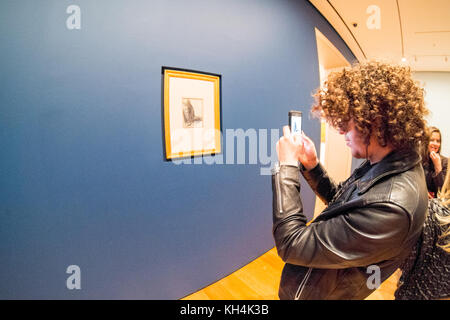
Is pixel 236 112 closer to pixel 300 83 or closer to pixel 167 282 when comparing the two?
pixel 300 83

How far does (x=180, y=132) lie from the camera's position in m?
1.39

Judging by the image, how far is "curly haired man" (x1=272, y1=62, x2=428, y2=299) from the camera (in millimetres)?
541

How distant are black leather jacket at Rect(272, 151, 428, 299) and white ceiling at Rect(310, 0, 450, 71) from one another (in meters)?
2.80

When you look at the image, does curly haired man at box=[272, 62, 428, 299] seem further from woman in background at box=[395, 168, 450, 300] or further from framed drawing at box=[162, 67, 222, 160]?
framed drawing at box=[162, 67, 222, 160]

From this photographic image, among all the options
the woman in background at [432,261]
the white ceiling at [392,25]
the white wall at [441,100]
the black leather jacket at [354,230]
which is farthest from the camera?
the white wall at [441,100]

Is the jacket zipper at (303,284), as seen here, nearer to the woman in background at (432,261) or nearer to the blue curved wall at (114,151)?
the woman in background at (432,261)

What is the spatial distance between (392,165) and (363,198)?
0.17 metres

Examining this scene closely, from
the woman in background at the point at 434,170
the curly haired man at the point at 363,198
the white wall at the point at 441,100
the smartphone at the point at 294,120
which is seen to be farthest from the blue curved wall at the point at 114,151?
the white wall at the point at 441,100

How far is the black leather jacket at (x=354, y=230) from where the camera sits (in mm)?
531

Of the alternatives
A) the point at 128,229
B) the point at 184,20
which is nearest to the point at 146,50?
the point at 184,20

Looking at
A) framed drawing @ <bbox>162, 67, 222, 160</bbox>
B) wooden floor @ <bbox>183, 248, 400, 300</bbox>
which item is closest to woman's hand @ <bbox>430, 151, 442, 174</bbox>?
wooden floor @ <bbox>183, 248, 400, 300</bbox>

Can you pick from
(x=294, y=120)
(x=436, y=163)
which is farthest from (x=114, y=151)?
(x=436, y=163)

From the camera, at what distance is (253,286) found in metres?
1.73
